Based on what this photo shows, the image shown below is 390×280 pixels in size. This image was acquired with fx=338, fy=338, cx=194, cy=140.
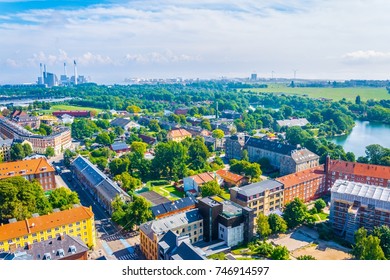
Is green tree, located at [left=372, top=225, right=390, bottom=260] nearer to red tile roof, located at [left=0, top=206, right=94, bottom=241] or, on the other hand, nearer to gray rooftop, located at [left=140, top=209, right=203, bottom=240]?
gray rooftop, located at [left=140, top=209, right=203, bottom=240]

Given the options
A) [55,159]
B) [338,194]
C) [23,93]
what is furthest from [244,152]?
[23,93]

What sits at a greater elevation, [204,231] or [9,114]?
[9,114]

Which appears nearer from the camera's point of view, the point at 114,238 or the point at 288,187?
the point at 114,238

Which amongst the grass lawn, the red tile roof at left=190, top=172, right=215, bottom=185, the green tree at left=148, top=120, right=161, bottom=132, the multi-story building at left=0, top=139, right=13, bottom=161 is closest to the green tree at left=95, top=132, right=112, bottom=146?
the multi-story building at left=0, top=139, right=13, bottom=161

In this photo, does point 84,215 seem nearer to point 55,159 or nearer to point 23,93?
point 55,159

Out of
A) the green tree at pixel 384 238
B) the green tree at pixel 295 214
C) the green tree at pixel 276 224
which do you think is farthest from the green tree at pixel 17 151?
the green tree at pixel 384 238

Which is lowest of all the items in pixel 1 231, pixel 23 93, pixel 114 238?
pixel 114 238

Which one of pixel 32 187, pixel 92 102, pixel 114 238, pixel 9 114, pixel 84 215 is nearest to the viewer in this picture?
pixel 84 215

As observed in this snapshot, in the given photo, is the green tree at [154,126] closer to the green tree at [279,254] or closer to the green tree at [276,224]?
the green tree at [276,224]
